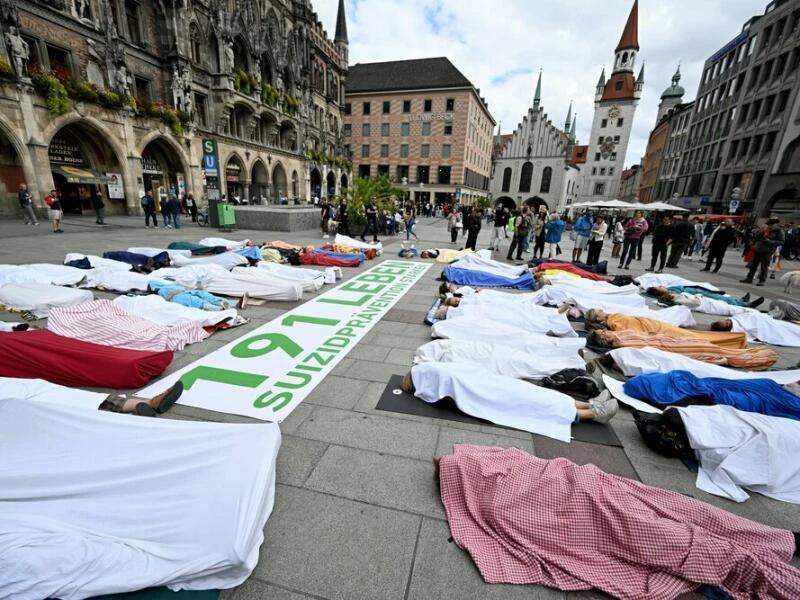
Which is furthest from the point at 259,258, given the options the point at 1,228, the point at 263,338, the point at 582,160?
the point at 582,160

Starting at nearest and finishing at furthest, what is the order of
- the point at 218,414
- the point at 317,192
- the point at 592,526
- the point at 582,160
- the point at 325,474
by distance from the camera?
the point at 592,526 → the point at 325,474 → the point at 218,414 → the point at 317,192 → the point at 582,160

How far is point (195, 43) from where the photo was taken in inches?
969

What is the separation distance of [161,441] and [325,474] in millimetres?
1155

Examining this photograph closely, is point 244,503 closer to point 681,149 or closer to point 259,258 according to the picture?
point 259,258

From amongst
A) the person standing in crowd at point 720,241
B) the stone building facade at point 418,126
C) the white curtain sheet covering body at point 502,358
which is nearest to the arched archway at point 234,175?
the stone building facade at point 418,126

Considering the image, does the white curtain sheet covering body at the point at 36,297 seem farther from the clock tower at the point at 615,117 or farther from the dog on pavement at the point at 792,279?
the clock tower at the point at 615,117

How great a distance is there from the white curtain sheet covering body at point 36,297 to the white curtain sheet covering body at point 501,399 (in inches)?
237

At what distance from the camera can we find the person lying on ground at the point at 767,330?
617cm

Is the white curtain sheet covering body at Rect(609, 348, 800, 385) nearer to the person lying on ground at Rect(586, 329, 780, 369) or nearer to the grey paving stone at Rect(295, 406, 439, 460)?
the person lying on ground at Rect(586, 329, 780, 369)

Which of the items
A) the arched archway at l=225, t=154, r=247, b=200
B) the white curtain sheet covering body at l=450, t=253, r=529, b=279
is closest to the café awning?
the arched archway at l=225, t=154, r=247, b=200

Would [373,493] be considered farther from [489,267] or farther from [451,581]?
[489,267]

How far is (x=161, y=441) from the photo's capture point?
2.26 m

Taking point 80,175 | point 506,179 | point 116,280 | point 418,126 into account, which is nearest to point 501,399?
point 116,280

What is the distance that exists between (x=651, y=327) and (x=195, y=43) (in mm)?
31731
